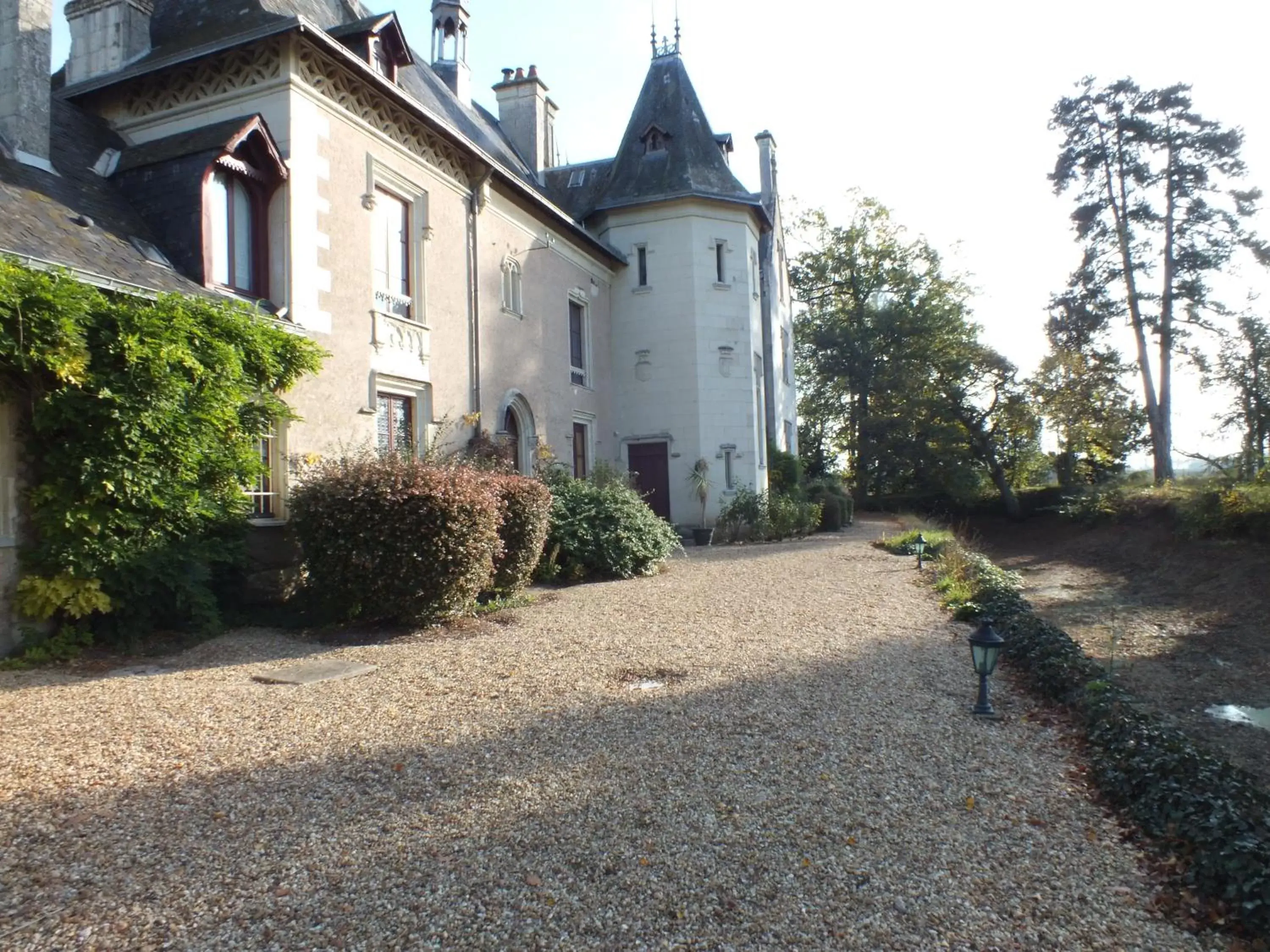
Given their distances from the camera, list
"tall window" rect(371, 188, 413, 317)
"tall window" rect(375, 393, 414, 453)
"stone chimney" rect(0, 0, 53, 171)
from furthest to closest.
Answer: "tall window" rect(371, 188, 413, 317) → "tall window" rect(375, 393, 414, 453) → "stone chimney" rect(0, 0, 53, 171)

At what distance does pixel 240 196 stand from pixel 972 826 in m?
10.0

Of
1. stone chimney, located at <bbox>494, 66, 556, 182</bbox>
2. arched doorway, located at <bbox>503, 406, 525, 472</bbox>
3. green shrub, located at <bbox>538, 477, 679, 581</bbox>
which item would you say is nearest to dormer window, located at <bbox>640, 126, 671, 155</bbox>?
stone chimney, located at <bbox>494, 66, 556, 182</bbox>

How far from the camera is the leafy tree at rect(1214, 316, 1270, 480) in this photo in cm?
2303

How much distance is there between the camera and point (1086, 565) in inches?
808

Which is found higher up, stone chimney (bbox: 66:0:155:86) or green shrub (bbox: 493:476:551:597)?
stone chimney (bbox: 66:0:155:86)

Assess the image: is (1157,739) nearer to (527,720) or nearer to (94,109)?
(527,720)

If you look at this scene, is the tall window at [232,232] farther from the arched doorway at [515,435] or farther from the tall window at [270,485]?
the arched doorway at [515,435]

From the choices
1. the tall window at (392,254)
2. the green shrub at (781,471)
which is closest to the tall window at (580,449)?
the green shrub at (781,471)

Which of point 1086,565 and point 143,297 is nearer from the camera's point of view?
point 143,297

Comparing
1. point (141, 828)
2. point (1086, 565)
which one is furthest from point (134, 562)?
point (1086, 565)

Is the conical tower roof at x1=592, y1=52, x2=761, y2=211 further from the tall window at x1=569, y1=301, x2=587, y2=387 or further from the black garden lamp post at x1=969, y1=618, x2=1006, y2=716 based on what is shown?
the black garden lamp post at x1=969, y1=618, x2=1006, y2=716

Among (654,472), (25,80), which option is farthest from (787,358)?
(25,80)

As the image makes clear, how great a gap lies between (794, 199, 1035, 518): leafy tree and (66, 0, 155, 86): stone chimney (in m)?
25.2

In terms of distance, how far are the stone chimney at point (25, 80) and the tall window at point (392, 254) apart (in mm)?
3735
